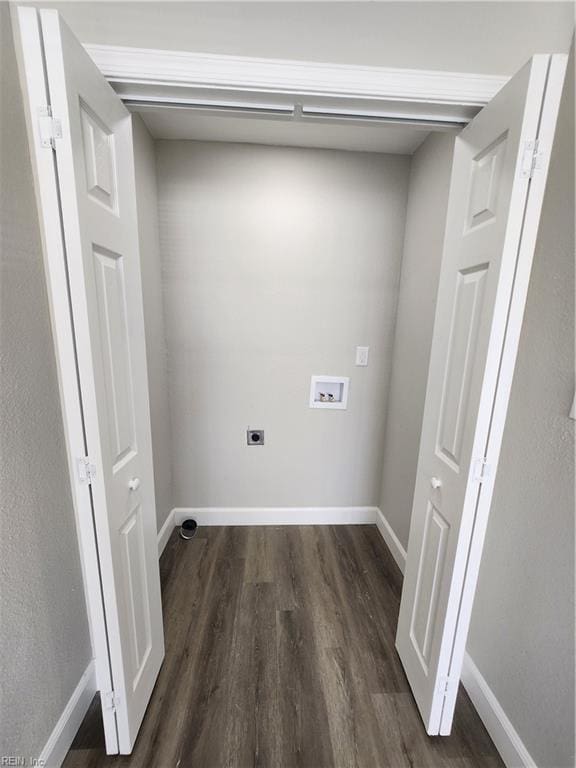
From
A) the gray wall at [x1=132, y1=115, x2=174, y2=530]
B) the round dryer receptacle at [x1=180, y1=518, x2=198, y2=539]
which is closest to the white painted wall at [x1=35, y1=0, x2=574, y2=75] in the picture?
the gray wall at [x1=132, y1=115, x2=174, y2=530]

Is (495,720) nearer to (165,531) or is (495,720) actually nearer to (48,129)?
(165,531)

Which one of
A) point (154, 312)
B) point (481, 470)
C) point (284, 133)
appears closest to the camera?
point (481, 470)

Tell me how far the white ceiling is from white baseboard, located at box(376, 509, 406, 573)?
233 cm

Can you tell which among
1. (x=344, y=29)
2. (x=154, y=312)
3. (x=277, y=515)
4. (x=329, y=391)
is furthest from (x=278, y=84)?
(x=277, y=515)

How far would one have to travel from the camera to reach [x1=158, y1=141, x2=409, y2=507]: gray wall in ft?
6.41

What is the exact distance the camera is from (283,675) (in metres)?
1.40

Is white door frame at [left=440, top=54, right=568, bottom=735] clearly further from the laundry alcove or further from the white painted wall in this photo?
the white painted wall

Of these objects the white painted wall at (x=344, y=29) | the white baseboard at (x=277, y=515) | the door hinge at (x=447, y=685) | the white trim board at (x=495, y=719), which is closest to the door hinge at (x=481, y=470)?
the door hinge at (x=447, y=685)

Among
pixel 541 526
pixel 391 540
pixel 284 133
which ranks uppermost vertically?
pixel 284 133

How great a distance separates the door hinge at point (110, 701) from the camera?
1.04 m

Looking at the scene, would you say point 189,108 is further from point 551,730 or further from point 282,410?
point 551,730

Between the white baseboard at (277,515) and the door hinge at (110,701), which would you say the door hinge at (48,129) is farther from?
the white baseboard at (277,515)

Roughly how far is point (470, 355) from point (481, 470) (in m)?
0.36

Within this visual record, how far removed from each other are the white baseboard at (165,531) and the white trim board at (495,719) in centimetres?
173
